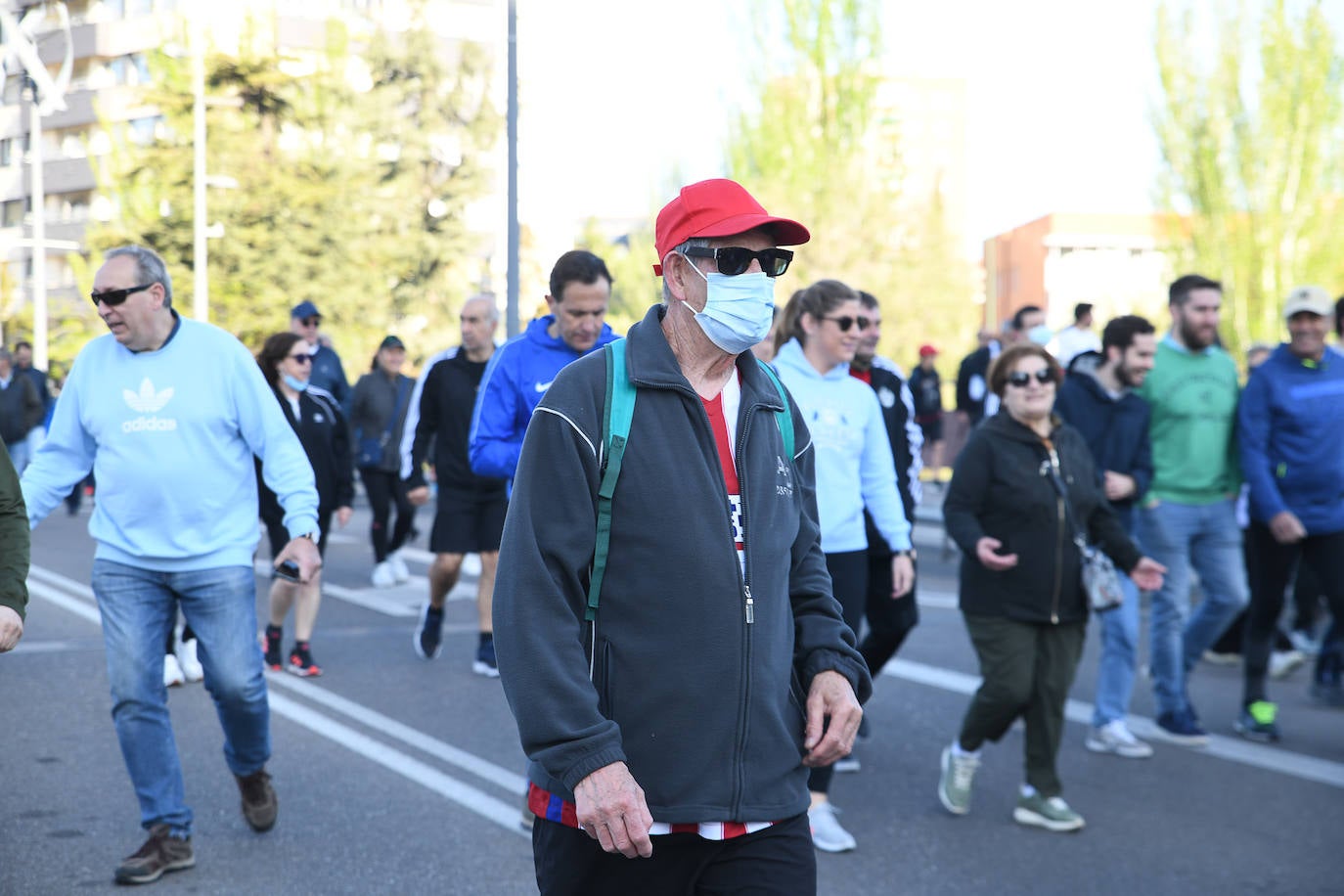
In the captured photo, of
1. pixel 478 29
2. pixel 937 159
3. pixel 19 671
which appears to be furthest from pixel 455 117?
pixel 937 159

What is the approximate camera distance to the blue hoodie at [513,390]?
5738 millimetres

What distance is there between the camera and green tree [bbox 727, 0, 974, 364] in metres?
33.9

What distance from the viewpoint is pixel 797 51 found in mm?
36719

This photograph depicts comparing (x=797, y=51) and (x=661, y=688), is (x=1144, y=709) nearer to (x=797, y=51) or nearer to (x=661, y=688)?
(x=661, y=688)

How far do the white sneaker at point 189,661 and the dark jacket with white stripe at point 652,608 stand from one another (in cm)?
623

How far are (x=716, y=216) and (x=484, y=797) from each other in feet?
12.4

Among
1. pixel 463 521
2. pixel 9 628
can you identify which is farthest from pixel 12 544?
pixel 463 521

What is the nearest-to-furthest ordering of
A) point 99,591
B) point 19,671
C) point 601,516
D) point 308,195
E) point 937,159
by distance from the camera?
point 601,516 → point 99,591 → point 19,671 → point 308,195 → point 937,159

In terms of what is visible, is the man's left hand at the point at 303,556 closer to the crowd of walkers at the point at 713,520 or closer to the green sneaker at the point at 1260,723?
the crowd of walkers at the point at 713,520

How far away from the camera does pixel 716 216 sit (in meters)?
2.80

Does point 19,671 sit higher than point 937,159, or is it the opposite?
point 937,159

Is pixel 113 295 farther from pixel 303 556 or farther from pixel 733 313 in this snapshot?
pixel 733 313

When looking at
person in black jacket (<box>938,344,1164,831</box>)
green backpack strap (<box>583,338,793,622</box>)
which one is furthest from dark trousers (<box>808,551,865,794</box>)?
green backpack strap (<box>583,338,793,622</box>)

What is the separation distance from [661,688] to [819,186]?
106 ft
